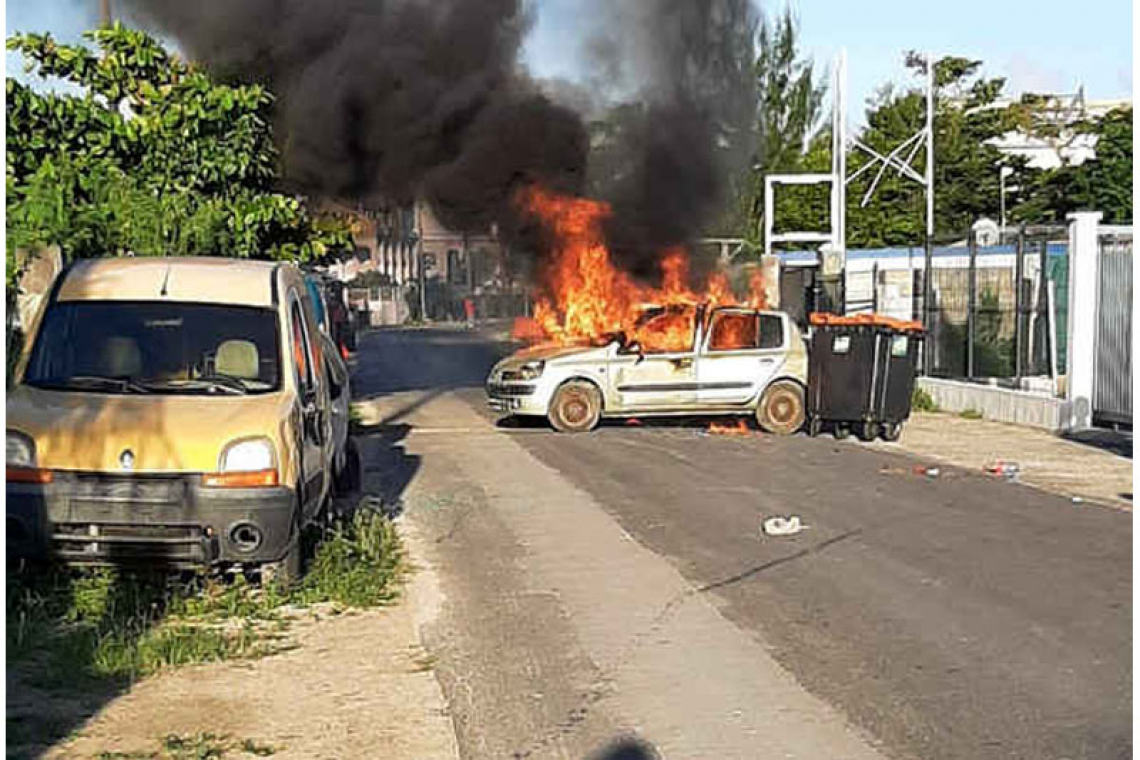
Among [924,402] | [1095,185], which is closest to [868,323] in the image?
[924,402]

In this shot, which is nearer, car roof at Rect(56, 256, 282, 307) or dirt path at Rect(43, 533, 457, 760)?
dirt path at Rect(43, 533, 457, 760)

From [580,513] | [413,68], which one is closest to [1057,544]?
[580,513]

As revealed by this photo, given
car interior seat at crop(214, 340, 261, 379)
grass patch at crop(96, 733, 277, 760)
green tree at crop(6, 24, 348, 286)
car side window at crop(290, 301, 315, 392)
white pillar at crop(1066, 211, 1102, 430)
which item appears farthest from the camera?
white pillar at crop(1066, 211, 1102, 430)

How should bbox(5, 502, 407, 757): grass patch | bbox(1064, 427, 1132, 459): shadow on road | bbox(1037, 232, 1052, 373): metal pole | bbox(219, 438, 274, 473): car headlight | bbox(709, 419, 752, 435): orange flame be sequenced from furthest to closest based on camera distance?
bbox(1037, 232, 1052, 373): metal pole → bbox(709, 419, 752, 435): orange flame → bbox(1064, 427, 1132, 459): shadow on road → bbox(219, 438, 274, 473): car headlight → bbox(5, 502, 407, 757): grass patch

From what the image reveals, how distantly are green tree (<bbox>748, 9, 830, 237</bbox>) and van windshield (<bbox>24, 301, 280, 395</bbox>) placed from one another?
55.7ft

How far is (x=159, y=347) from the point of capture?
32.2 ft

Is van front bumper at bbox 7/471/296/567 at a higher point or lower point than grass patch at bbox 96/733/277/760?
higher

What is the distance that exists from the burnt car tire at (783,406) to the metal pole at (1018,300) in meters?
3.89

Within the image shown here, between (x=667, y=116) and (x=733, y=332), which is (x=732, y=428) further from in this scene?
(x=667, y=116)

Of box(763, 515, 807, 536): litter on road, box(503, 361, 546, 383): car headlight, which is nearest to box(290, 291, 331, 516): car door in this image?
box(763, 515, 807, 536): litter on road

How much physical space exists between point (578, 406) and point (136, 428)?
1187 cm

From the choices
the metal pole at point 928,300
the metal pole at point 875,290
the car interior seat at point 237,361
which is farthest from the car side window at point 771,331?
the car interior seat at point 237,361

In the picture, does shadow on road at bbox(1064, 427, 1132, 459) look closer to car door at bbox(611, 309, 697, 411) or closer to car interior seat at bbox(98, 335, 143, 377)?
car door at bbox(611, 309, 697, 411)

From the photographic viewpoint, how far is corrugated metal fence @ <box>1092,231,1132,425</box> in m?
19.8
